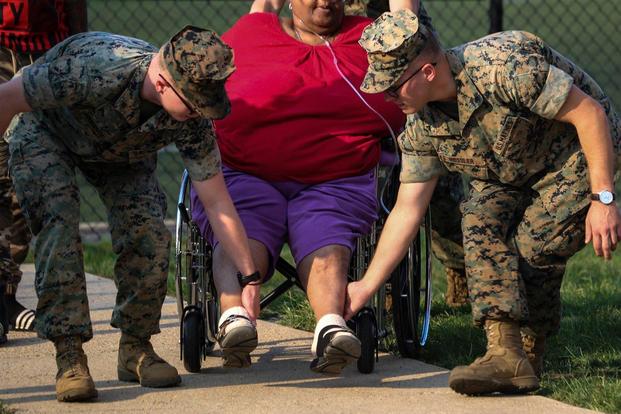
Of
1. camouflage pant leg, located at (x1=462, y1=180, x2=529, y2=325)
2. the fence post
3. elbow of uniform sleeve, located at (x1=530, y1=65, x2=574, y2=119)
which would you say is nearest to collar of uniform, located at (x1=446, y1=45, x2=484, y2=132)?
elbow of uniform sleeve, located at (x1=530, y1=65, x2=574, y2=119)

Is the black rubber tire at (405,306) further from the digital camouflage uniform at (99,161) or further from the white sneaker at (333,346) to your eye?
the digital camouflage uniform at (99,161)

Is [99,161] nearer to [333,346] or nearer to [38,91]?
[38,91]

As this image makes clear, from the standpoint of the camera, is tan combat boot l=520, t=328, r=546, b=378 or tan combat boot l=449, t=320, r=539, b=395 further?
tan combat boot l=520, t=328, r=546, b=378

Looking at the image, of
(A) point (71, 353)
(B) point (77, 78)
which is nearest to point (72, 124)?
(B) point (77, 78)

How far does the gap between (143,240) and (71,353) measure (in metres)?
0.47

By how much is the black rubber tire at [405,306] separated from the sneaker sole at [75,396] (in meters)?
1.31

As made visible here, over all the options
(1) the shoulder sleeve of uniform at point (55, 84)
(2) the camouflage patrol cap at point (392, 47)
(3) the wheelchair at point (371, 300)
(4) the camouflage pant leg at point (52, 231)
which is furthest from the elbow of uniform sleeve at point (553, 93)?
(4) the camouflage pant leg at point (52, 231)

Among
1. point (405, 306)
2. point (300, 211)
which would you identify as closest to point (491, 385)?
point (405, 306)

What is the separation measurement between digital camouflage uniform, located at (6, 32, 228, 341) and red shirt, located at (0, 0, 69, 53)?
1095mm

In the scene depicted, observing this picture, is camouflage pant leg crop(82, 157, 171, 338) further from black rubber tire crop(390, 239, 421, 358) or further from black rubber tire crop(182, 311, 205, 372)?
black rubber tire crop(390, 239, 421, 358)

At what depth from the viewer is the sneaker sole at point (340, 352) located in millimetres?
4562

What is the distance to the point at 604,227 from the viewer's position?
4.41 metres

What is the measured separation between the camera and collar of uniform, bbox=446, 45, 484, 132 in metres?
4.52

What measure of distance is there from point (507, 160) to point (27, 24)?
233cm
